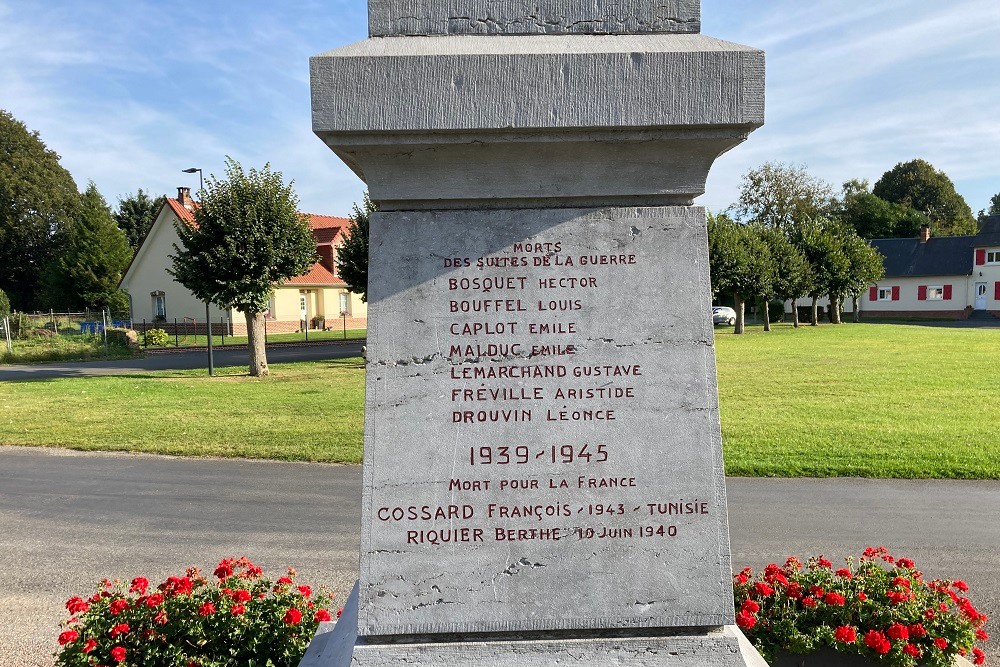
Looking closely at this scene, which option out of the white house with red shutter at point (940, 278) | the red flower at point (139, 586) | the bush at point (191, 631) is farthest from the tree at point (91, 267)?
the white house with red shutter at point (940, 278)

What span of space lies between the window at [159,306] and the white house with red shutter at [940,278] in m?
51.2

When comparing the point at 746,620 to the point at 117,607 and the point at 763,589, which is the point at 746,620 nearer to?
the point at 763,589

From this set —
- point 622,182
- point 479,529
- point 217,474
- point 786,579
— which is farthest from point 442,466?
point 217,474

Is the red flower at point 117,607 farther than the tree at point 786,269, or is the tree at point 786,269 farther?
the tree at point 786,269

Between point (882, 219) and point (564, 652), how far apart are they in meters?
73.0

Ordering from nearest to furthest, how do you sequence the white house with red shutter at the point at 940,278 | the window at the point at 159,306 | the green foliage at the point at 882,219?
1. the window at the point at 159,306
2. the white house with red shutter at the point at 940,278
3. the green foliage at the point at 882,219

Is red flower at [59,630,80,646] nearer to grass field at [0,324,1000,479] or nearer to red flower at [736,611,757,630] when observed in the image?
red flower at [736,611,757,630]

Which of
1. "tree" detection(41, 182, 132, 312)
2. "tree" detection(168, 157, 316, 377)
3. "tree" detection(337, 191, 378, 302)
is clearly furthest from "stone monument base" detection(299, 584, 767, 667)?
"tree" detection(41, 182, 132, 312)

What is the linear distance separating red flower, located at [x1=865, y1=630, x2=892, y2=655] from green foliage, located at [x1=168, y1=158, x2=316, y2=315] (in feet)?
55.2

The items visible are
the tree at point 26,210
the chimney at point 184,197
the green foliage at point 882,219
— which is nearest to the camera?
the chimney at point 184,197

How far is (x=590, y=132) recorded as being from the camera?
86.4 inches

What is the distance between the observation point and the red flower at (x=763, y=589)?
336 cm

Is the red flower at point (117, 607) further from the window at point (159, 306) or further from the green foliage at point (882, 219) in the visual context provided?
the green foliage at point (882, 219)

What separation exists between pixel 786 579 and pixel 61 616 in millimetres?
4412
